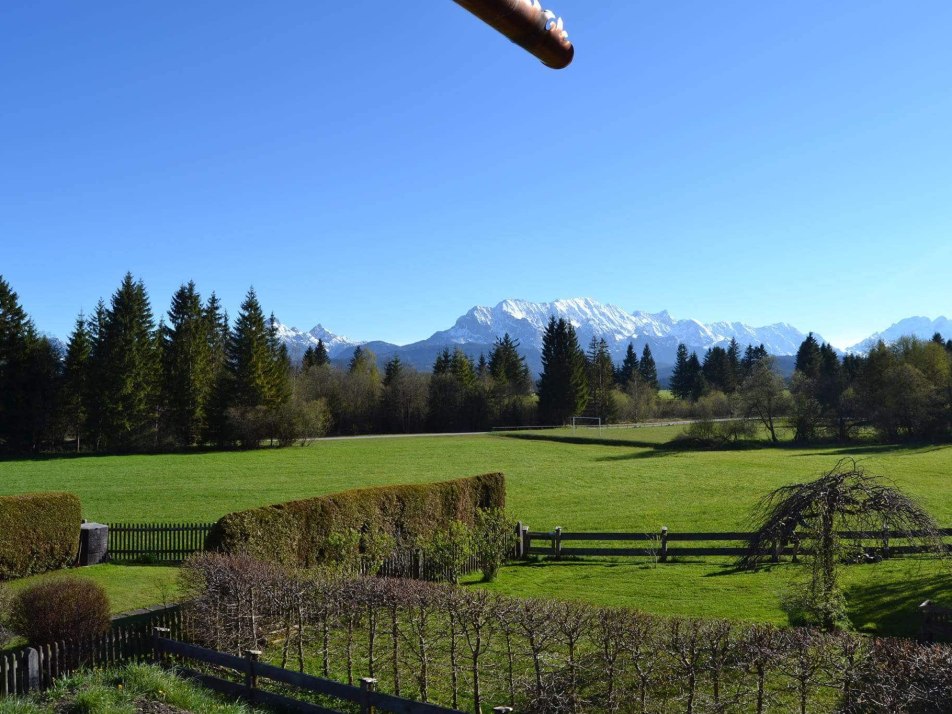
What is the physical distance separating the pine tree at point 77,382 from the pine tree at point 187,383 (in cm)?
733

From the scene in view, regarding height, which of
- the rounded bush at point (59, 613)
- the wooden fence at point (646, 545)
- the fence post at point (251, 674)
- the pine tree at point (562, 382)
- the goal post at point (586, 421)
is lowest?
the wooden fence at point (646, 545)

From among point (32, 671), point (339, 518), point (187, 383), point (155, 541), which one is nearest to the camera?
point (32, 671)

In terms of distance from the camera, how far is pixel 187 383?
73.5m

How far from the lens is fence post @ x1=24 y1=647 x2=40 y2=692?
36.1ft

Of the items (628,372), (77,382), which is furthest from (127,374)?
(628,372)

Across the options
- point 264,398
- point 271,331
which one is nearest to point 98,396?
point 264,398

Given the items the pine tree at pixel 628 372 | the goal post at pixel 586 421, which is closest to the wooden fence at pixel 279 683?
the goal post at pixel 586 421

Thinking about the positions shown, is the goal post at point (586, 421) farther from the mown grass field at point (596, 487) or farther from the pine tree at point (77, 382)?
the pine tree at point (77, 382)

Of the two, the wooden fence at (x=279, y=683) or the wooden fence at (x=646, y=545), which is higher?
the wooden fence at (x=279, y=683)

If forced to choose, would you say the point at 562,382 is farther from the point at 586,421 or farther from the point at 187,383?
the point at 187,383

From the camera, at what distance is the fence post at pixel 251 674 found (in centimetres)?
→ 1115

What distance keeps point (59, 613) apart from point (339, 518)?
8161 mm

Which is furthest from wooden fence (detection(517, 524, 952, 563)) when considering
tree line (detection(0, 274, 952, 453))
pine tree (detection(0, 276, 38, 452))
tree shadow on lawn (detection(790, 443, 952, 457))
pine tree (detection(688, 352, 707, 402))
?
pine tree (detection(688, 352, 707, 402))

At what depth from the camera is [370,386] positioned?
100m
